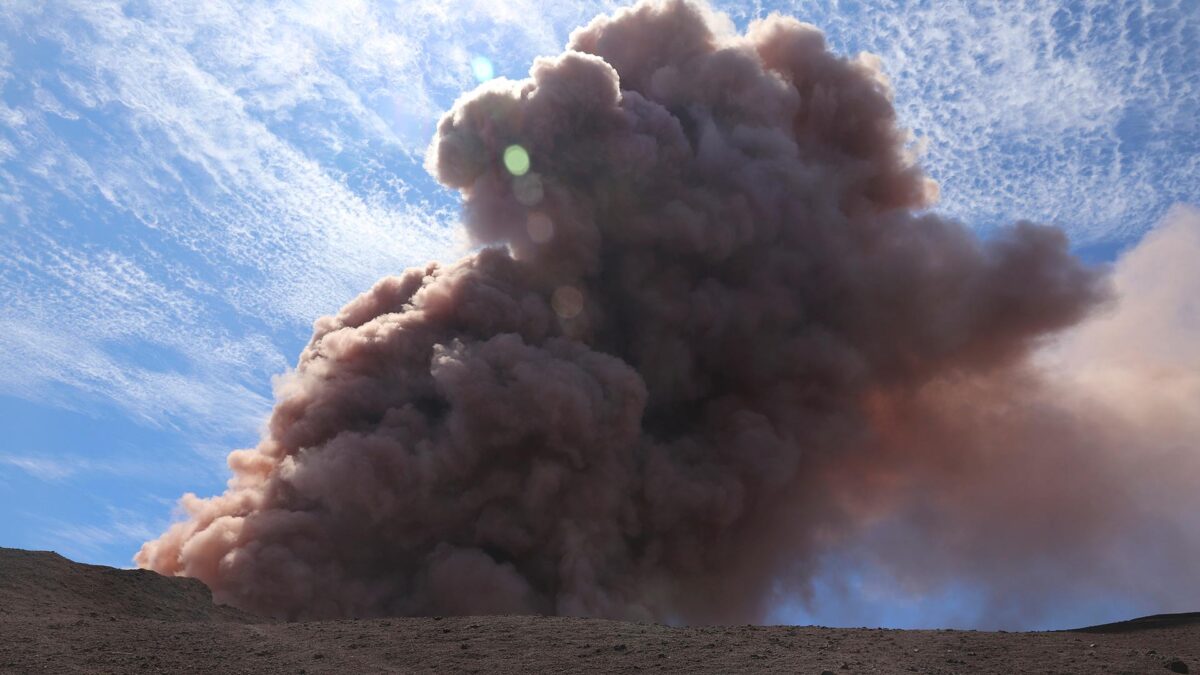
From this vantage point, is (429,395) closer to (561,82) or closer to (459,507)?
(459,507)

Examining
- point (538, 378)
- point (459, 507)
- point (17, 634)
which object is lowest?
point (17, 634)

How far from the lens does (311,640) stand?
14.0 m

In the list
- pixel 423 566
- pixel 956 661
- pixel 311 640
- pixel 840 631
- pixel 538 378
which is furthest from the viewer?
pixel 538 378

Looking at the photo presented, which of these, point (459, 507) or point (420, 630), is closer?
point (420, 630)

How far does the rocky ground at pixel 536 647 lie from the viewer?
1228cm

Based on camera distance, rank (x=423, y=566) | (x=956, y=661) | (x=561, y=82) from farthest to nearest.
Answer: (x=561, y=82)
(x=423, y=566)
(x=956, y=661)

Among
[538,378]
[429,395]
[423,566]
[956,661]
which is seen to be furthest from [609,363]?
[956,661]

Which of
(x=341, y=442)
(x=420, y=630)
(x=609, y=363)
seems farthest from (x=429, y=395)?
(x=420, y=630)

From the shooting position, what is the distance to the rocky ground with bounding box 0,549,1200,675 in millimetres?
12281

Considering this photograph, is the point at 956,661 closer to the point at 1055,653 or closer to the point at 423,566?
the point at 1055,653

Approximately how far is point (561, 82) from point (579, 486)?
16.0 meters

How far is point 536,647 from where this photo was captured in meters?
13.4

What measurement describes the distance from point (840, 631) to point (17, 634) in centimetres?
1177

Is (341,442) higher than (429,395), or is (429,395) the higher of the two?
(429,395)
